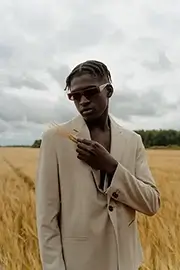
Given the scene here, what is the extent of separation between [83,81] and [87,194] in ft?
0.77

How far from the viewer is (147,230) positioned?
2096 millimetres

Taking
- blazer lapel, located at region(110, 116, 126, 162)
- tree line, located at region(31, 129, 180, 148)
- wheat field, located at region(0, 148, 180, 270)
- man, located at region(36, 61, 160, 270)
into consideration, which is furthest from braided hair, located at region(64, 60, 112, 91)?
tree line, located at region(31, 129, 180, 148)

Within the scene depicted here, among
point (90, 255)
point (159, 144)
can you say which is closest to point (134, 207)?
point (90, 255)

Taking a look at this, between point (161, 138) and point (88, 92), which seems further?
point (161, 138)

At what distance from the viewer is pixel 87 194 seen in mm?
1018

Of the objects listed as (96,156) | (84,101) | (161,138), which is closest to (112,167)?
(96,156)

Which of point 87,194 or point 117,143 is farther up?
point 117,143

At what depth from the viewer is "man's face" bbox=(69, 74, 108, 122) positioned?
1.03 m

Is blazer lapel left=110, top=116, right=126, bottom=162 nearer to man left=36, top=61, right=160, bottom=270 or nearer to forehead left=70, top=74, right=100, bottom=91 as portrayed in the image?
man left=36, top=61, right=160, bottom=270

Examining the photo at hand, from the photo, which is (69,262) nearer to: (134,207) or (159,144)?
(134,207)

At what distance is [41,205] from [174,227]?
50.5 inches

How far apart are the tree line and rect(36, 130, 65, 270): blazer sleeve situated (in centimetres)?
174

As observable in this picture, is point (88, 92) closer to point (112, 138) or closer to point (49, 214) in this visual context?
point (112, 138)

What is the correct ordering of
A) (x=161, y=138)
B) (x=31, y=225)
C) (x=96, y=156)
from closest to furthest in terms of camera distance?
(x=96, y=156) < (x=31, y=225) < (x=161, y=138)
